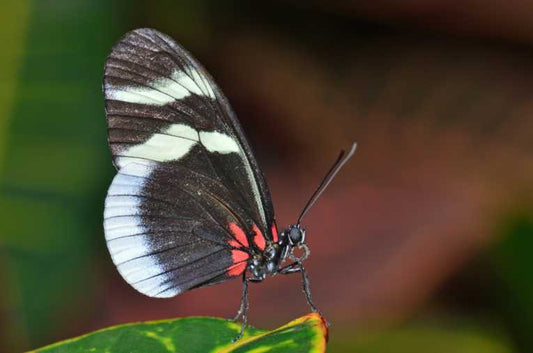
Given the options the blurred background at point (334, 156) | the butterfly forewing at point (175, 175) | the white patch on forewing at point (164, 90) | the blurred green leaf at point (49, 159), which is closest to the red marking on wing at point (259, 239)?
the butterfly forewing at point (175, 175)


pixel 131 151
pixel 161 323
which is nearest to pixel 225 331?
pixel 161 323

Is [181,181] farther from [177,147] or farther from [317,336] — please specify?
[317,336]

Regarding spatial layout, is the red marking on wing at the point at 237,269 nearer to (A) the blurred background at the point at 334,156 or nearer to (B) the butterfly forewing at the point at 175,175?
(B) the butterfly forewing at the point at 175,175

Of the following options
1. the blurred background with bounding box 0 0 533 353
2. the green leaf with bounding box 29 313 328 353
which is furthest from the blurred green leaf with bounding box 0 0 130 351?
the green leaf with bounding box 29 313 328 353

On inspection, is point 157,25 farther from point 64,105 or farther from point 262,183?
point 262,183

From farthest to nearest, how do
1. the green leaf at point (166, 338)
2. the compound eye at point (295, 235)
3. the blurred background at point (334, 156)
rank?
the blurred background at point (334, 156) → the compound eye at point (295, 235) → the green leaf at point (166, 338)

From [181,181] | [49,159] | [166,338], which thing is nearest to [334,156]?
[49,159]
